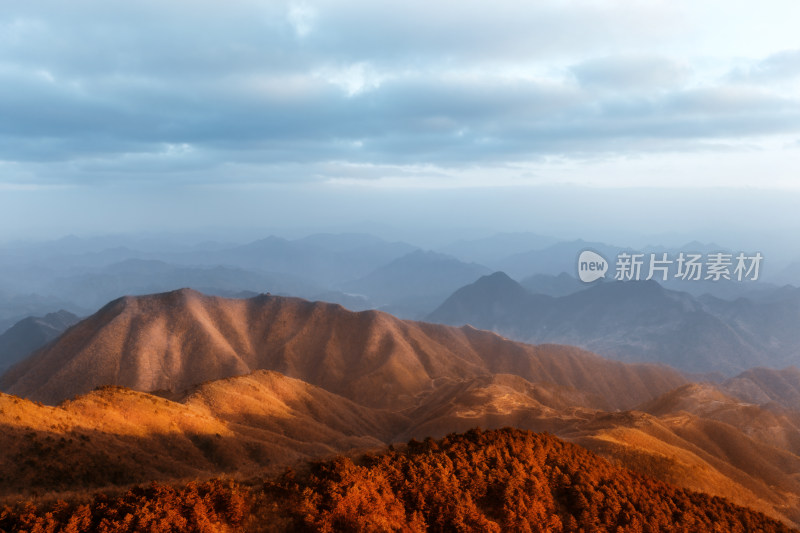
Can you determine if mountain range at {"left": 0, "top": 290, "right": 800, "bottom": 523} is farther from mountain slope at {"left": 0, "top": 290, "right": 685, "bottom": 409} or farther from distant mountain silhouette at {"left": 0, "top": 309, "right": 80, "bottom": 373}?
distant mountain silhouette at {"left": 0, "top": 309, "right": 80, "bottom": 373}

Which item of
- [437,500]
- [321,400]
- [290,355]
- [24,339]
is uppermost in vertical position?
[437,500]

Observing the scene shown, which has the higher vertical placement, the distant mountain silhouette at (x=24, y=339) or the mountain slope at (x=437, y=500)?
the mountain slope at (x=437, y=500)

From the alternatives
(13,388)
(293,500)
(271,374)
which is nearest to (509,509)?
(293,500)

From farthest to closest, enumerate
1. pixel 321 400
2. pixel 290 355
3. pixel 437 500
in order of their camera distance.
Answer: pixel 290 355 < pixel 321 400 < pixel 437 500

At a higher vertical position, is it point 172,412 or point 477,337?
point 172,412

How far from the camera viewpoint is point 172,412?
43156mm

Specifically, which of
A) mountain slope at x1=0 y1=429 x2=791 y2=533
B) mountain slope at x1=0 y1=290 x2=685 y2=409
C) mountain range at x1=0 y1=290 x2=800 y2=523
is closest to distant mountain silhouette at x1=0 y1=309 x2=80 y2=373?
mountain slope at x1=0 y1=290 x2=685 y2=409

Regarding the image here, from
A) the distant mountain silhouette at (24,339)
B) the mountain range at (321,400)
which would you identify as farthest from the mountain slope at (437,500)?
the distant mountain silhouette at (24,339)

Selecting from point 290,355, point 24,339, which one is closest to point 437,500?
point 290,355

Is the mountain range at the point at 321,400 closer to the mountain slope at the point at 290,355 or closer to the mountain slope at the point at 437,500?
the mountain slope at the point at 290,355

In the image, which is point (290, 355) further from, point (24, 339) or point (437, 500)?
point (24, 339)

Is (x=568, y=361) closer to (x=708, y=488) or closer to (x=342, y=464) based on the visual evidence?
(x=708, y=488)

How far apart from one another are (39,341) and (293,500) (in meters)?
209

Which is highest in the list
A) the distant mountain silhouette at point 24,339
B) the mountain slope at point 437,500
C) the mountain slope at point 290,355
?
the mountain slope at point 437,500
